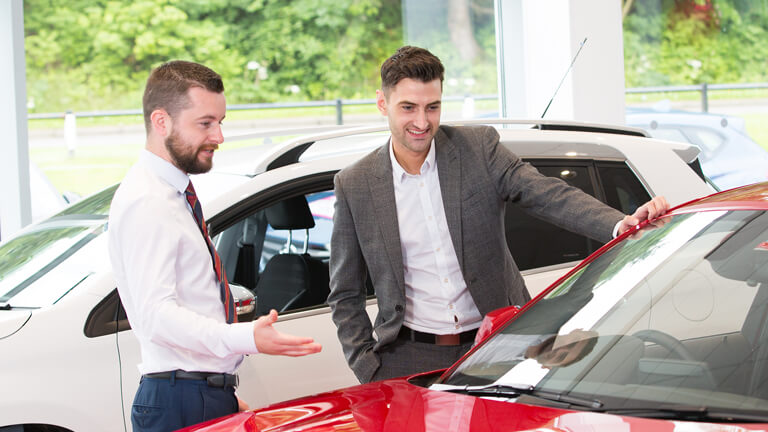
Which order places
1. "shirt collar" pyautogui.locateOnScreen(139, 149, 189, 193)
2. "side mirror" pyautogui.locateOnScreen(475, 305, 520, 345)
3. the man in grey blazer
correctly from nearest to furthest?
"shirt collar" pyautogui.locateOnScreen(139, 149, 189, 193) → "side mirror" pyautogui.locateOnScreen(475, 305, 520, 345) → the man in grey blazer

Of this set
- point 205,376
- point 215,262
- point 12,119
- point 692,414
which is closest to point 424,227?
point 215,262

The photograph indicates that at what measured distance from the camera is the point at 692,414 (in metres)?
1.59

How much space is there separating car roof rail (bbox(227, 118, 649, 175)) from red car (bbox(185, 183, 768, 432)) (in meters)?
1.15

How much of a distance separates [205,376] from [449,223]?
905 mm

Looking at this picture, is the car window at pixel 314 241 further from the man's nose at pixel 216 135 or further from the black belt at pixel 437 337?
the man's nose at pixel 216 135

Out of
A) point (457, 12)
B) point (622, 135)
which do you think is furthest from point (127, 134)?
point (622, 135)

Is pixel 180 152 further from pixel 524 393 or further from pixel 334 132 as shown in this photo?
pixel 334 132

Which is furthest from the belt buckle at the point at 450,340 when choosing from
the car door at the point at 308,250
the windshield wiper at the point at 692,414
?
the windshield wiper at the point at 692,414

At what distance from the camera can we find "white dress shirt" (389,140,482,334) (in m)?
2.61

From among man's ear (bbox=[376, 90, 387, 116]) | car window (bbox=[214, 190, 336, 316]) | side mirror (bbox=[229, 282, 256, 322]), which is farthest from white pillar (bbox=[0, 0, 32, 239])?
man's ear (bbox=[376, 90, 387, 116])

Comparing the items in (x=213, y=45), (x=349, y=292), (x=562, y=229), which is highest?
(x=213, y=45)

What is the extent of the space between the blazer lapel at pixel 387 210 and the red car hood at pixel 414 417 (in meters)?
0.53

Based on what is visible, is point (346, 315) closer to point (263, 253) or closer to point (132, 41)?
point (263, 253)

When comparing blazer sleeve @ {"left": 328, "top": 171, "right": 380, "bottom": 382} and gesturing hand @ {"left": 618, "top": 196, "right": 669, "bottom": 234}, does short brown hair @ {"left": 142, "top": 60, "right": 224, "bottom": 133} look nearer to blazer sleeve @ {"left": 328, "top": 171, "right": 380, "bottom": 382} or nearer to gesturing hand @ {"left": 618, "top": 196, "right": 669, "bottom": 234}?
blazer sleeve @ {"left": 328, "top": 171, "right": 380, "bottom": 382}
